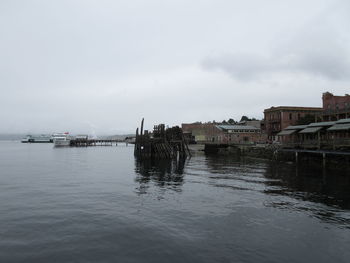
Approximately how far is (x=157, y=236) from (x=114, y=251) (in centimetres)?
237

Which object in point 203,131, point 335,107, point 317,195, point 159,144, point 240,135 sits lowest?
point 317,195

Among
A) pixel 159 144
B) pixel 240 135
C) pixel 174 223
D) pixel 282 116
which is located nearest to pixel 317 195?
pixel 174 223

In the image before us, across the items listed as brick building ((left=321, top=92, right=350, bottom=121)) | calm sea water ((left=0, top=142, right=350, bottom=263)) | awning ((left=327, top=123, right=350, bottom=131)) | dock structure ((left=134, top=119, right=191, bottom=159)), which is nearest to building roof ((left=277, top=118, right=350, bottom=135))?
awning ((left=327, top=123, right=350, bottom=131))

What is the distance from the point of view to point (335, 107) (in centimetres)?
6162

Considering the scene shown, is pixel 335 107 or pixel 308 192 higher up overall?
pixel 335 107

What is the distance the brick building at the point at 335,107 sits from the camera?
183 ft

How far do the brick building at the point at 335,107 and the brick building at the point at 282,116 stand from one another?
9.98 meters

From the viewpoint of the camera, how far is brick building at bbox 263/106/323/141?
252 feet

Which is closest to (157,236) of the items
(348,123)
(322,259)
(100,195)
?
(322,259)

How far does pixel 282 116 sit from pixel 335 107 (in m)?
16.2

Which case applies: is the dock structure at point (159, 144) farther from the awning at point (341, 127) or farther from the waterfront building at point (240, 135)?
the awning at point (341, 127)

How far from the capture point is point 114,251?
11.5m

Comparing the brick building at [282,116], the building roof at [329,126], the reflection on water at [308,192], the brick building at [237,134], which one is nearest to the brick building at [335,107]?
the building roof at [329,126]

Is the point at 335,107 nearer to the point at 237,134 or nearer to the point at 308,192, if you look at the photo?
the point at 237,134
